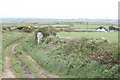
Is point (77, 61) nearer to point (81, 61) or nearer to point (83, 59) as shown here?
point (81, 61)

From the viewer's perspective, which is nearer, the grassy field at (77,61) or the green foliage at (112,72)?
the green foliage at (112,72)

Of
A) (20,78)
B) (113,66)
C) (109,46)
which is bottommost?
(20,78)

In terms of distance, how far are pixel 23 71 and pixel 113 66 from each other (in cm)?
567

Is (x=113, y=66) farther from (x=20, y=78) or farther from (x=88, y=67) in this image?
(x=20, y=78)

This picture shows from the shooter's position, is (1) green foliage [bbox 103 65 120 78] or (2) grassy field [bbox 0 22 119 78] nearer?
(1) green foliage [bbox 103 65 120 78]

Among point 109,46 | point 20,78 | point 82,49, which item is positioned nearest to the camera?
Result: point 20,78

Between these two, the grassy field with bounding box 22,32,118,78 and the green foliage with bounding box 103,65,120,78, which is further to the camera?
the grassy field with bounding box 22,32,118,78

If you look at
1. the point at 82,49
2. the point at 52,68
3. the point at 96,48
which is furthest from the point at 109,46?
the point at 52,68

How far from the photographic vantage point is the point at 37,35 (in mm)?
22031

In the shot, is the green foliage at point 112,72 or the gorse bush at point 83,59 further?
the gorse bush at point 83,59

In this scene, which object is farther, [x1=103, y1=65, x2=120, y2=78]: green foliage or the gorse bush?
the gorse bush

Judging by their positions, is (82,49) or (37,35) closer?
(82,49)

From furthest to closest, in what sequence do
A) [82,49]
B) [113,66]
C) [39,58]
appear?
[39,58], [82,49], [113,66]

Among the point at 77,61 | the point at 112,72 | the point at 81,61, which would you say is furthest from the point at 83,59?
the point at 112,72
